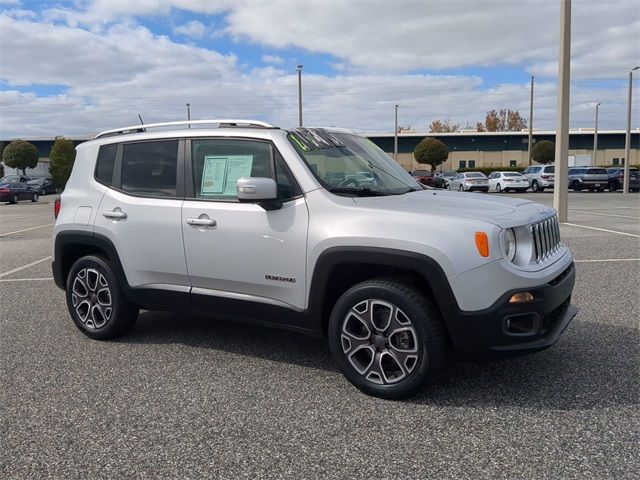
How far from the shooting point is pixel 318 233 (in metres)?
3.99

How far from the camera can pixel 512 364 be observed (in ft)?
14.5

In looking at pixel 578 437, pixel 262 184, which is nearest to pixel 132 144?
pixel 262 184

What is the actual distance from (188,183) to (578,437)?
3219mm

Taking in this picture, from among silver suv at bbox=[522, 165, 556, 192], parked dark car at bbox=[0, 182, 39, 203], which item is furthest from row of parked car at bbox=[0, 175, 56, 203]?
silver suv at bbox=[522, 165, 556, 192]

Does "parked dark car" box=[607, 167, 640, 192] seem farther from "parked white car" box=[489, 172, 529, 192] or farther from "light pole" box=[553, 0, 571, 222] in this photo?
"light pole" box=[553, 0, 571, 222]

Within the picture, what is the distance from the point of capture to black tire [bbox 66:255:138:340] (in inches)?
201

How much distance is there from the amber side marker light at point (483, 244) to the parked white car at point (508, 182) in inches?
1362

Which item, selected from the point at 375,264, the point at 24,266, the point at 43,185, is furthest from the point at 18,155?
the point at 375,264

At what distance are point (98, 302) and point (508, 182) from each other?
3435cm

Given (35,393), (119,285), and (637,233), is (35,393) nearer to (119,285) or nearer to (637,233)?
(119,285)

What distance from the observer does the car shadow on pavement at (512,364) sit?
3803 mm

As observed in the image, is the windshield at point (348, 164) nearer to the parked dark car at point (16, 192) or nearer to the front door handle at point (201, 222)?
the front door handle at point (201, 222)

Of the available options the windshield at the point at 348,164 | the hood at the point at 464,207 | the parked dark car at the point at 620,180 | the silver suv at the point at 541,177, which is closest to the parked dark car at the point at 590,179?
the parked dark car at the point at 620,180

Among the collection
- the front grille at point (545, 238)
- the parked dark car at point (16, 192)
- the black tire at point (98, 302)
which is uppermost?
the front grille at point (545, 238)
